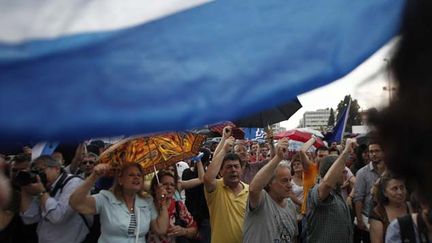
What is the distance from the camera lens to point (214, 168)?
5227 mm

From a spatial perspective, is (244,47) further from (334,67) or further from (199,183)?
(199,183)

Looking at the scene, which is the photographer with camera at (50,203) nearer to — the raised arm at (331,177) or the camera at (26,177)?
the camera at (26,177)

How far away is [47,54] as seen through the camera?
1475mm

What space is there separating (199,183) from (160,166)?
199cm

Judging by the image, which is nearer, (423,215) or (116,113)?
(116,113)

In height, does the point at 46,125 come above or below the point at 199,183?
above

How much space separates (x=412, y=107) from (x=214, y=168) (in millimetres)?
4288

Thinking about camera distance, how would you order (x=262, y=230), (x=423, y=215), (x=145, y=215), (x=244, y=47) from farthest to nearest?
(x=145, y=215), (x=262, y=230), (x=423, y=215), (x=244, y=47)

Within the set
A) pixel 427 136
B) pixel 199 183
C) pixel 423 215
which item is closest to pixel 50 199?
pixel 199 183

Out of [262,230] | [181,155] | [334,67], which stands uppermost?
Answer: [334,67]

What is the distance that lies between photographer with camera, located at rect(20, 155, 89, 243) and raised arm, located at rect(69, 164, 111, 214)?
35cm

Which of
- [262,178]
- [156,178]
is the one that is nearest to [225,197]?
[156,178]

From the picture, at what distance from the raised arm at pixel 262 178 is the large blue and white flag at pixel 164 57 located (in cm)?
281

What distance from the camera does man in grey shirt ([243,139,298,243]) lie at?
4.47 m
